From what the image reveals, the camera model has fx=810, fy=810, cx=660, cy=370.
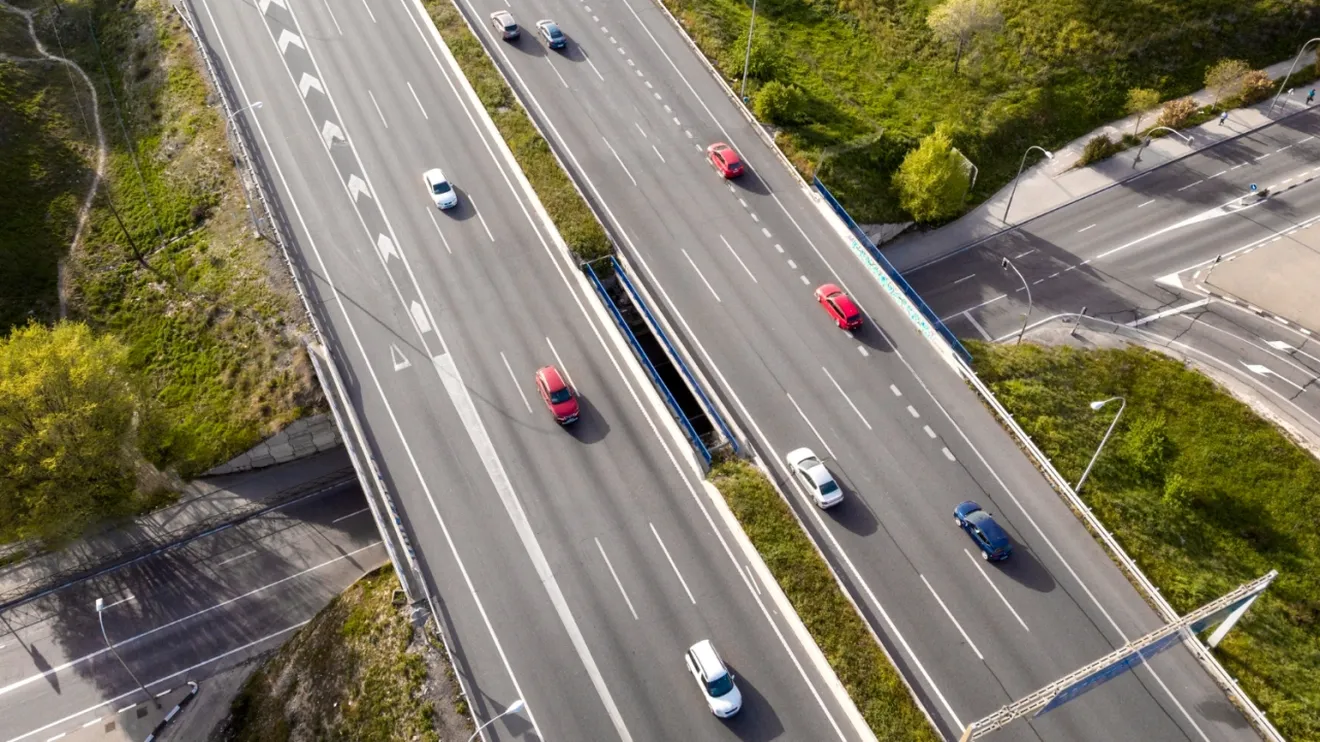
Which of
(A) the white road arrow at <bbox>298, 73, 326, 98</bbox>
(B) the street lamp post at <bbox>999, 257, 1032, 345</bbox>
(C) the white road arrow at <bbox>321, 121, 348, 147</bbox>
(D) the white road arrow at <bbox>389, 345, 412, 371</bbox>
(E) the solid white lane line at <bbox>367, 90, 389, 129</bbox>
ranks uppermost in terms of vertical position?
(B) the street lamp post at <bbox>999, 257, 1032, 345</bbox>

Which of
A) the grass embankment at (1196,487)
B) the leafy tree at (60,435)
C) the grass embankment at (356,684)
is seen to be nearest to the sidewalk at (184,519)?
the leafy tree at (60,435)

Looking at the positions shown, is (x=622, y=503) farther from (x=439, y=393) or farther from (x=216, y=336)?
(x=216, y=336)

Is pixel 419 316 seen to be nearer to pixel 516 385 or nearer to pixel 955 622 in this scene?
pixel 516 385

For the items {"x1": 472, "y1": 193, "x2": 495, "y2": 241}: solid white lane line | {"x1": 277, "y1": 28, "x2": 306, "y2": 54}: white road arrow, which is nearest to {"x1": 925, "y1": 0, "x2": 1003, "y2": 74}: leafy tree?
{"x1": 472, "y1": 193, "x2": 495, "y2": 241}: solid white lane line

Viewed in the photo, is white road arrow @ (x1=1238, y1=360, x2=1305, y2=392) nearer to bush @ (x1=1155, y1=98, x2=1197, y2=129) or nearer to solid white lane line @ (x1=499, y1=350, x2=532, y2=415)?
bush @ (x1=1155, y1=98, x2=1197, y2=129)

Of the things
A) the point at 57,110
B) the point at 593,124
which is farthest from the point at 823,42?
the point at 57,110

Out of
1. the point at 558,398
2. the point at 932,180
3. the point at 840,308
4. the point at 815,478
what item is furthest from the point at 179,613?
the point at 932,180
